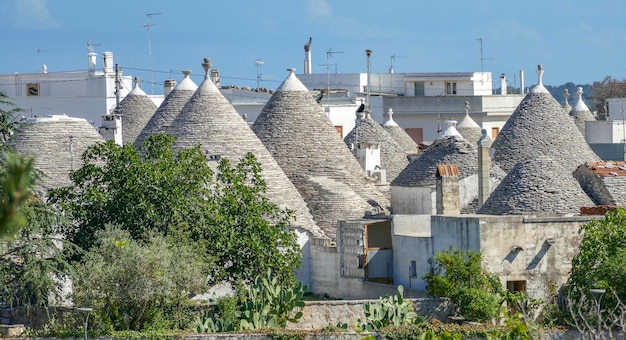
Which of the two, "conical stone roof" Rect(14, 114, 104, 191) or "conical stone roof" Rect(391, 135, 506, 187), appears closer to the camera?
"conical stone roof" Rect(14, 114, 104, 191)

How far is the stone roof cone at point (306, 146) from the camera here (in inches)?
1232

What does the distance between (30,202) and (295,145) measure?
11242 millimetres

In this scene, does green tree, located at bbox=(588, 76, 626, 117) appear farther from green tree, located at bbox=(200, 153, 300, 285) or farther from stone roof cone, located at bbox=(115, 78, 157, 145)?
green tree, located at bbox=(200, 153, 300, 285)

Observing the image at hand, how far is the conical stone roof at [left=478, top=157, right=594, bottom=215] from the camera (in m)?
24.9

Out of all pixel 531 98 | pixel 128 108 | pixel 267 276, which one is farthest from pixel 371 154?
pixel 267 276

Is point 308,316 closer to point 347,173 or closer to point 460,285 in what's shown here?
point 460,285

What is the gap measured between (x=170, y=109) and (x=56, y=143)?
6.22 metres

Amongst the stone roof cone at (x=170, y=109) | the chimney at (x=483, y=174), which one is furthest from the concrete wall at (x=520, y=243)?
the stone roof cone at (x=170, y=109)

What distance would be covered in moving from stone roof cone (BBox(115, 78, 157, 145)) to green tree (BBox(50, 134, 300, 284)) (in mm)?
16398

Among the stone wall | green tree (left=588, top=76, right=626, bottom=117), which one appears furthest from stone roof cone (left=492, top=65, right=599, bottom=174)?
green tree (left=588, top=76, right=626, bottom=117)

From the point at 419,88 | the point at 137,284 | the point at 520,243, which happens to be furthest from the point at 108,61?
the point at 137,284

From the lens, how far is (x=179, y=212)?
22625mm

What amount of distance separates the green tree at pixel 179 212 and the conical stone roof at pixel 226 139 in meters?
4.10

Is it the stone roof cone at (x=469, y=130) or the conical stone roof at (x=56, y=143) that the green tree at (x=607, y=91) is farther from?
the conical stone roof at (x=56, y=143)
